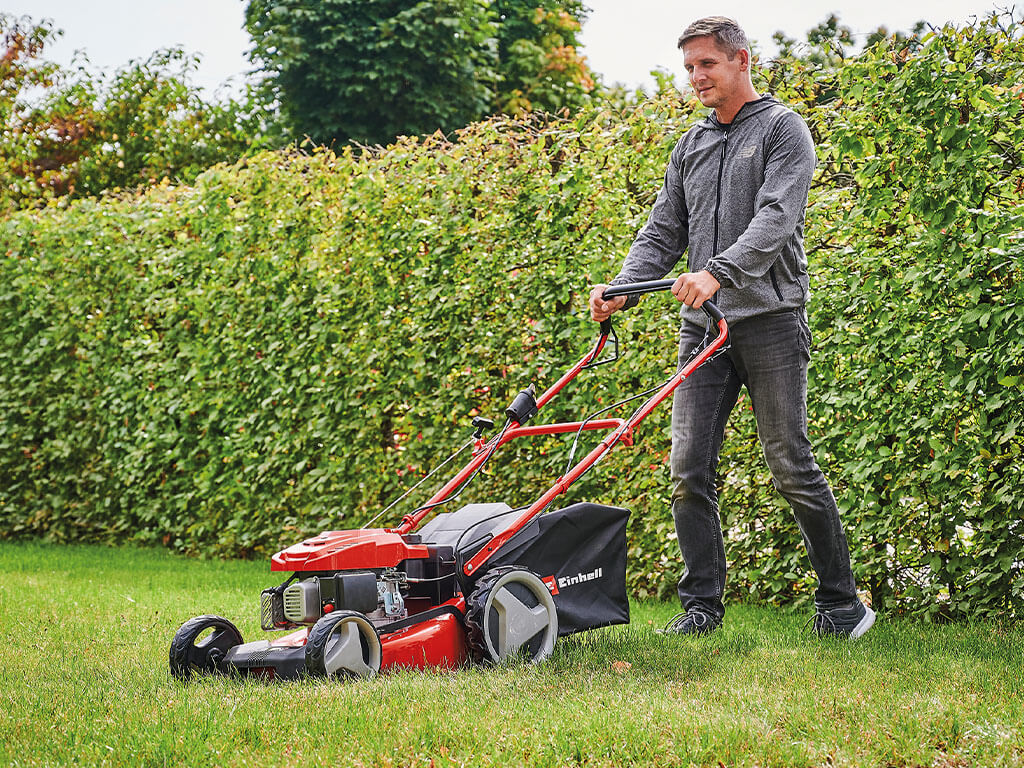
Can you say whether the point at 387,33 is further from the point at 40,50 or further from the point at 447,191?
the point at 447,191

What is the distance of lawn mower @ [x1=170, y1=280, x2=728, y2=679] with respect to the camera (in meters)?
3.38

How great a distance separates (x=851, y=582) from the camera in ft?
13.1

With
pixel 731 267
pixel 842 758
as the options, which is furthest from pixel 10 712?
pixel 731 267

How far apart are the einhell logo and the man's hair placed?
1735mm

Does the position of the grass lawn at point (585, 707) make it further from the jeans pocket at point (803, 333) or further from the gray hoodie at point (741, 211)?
the gray hoodie at point (741, 211)

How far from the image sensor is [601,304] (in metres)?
4.04

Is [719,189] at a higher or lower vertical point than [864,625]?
higher

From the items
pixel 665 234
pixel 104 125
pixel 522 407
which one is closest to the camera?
pixel 522 407

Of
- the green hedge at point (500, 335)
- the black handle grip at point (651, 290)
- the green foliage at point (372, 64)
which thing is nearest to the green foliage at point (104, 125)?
the green foliage at point (372, 64)

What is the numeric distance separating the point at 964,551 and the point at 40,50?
56.5 ft

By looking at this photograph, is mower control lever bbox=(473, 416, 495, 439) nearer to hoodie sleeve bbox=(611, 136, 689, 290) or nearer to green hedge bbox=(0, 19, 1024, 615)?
hoodie sleeve bbox=(611, 136, 689, 290)

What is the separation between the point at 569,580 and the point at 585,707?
0.88 m

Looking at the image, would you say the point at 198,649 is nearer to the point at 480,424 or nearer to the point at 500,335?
the point at 480,424

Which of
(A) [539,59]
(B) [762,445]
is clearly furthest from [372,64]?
(B) [762,445]
